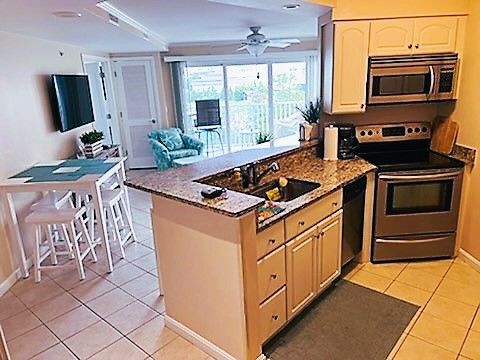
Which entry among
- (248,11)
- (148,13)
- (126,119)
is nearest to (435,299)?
(248,11)

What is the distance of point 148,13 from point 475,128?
3.42 m

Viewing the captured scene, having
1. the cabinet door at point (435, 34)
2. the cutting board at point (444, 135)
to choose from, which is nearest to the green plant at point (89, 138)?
the cabinet door at point (435, 34)

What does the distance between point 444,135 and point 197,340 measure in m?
2.86

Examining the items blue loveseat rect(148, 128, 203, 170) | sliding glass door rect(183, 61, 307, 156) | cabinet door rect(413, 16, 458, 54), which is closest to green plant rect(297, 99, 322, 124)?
cabinet door rect(413, 16, 458, 54)

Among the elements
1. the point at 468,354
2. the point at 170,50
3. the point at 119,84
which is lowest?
the point at 468,354

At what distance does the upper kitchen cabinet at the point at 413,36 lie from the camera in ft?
10.2

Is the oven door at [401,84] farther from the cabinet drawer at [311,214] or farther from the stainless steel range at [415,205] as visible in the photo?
the cabinet drawer at [311,214]

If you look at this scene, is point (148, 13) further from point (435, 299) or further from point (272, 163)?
point (435, 299)

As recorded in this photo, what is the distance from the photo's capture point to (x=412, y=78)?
320cm

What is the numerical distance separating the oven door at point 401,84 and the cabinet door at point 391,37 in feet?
0.48

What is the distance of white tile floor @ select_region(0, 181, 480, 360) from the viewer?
2.39m

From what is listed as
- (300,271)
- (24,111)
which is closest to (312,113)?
(300,271)

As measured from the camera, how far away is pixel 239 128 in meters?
7.99

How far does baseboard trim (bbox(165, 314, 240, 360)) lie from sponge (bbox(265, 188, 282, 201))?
1.11 metres
